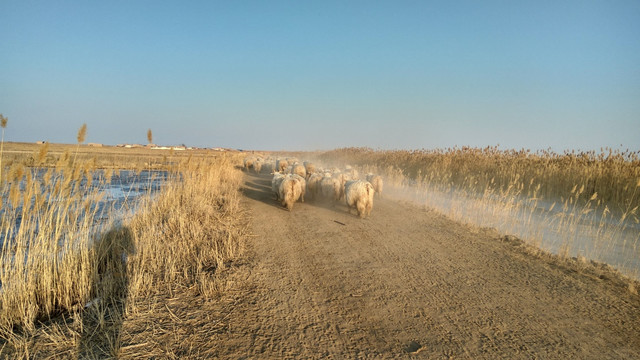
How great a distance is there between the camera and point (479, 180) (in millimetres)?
14891

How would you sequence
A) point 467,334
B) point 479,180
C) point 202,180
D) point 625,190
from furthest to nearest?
point 479,180 < point 202,180 < point 625,190 < point 467,334

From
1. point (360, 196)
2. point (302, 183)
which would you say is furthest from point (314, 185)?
point (360, 196)

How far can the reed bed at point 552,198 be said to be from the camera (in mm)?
6785

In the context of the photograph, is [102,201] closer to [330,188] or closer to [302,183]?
[302,183]

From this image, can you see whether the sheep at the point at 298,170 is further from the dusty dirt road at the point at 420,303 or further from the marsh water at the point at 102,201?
the dusty dirt road at the point at 420,303

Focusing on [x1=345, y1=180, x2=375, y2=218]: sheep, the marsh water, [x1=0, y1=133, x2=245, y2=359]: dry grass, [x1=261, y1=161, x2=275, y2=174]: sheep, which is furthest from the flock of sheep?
[x1=261, y1=161, x2=275, y2=174]: sheep

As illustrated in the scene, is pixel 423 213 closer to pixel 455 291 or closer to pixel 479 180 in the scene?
pixel 455 291

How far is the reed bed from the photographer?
6.79 m

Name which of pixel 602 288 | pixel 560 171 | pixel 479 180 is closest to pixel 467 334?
pixel 602 288

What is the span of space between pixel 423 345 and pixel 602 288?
320 cm

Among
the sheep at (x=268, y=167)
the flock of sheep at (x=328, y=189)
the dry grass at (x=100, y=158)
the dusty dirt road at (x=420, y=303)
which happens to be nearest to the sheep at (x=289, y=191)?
the flock of sheep at (x=328, y=189)

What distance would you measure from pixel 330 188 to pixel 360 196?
2.09m

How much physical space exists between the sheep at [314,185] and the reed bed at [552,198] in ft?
12.3

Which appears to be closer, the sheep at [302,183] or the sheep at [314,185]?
the sheep at [302,183]
